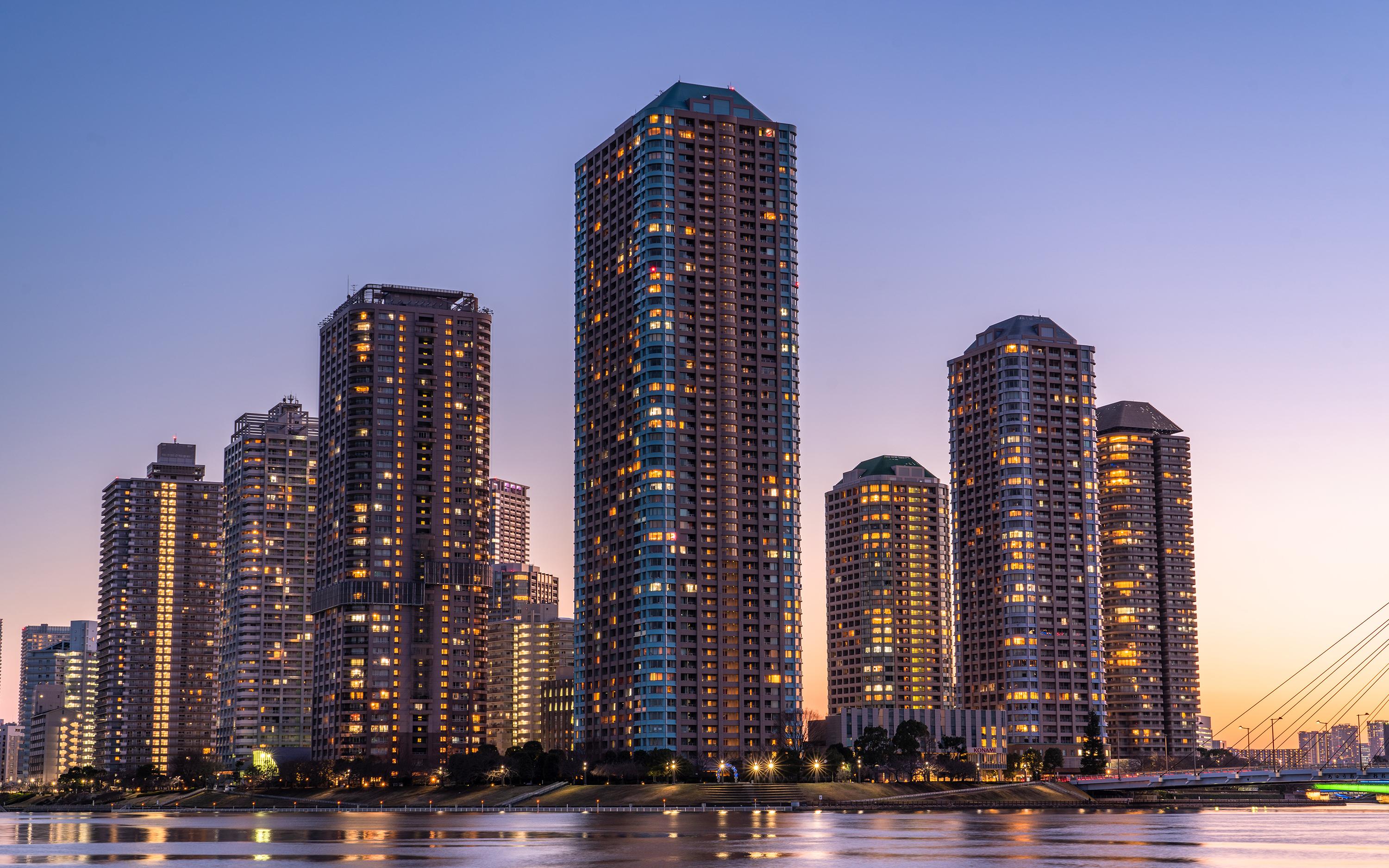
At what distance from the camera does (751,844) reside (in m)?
140

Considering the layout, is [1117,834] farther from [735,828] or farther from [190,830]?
[190,830]

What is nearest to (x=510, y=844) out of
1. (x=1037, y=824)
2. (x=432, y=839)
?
(x=432, y=839)

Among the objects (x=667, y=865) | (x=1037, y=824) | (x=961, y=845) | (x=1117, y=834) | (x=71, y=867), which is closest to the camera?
(x=667, y=865)

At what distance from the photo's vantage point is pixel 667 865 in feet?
368

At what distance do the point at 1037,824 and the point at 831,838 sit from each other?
48.6 m

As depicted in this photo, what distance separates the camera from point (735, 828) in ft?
570

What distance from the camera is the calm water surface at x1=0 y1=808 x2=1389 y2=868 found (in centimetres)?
12119

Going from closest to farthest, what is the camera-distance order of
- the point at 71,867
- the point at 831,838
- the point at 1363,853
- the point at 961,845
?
the point at 71,867 → the point at 1363,853 → the point at 961,845 → the point at 831,838

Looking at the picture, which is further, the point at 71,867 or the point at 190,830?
the point at 190,830

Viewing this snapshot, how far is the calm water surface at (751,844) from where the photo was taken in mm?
121188

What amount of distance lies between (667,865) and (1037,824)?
3562 inches

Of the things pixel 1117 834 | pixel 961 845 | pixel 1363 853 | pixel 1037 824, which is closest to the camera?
pixel 1363 853

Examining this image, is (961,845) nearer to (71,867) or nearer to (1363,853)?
(1363,853)

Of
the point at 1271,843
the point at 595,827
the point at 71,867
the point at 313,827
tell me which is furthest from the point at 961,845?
the point at 313,827
